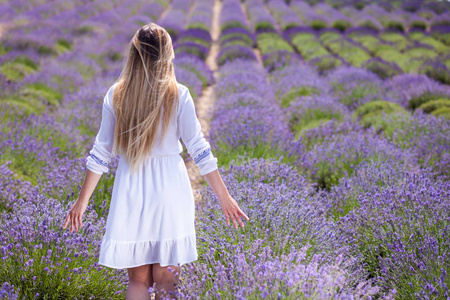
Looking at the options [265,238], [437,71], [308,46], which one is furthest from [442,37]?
[265,238]

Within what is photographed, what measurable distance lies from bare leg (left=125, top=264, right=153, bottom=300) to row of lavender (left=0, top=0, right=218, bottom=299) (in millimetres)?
273

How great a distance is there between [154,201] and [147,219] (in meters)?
0.09

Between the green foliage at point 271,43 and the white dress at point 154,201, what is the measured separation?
11.1 m

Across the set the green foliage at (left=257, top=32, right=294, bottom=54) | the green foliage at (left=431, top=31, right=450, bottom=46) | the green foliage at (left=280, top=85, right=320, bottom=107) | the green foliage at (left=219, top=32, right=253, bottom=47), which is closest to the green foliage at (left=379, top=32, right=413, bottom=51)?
the green foliage at (left=431, top=31, right=450, bottom=46)

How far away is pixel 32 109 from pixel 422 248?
505 centimetres

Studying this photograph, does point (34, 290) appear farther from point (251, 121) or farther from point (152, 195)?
point (251, 121)

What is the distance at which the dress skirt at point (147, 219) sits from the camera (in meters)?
1.93

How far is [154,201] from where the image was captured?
194 cm

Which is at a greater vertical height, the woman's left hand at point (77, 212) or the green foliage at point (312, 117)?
the woman's left hand at point (77, 212)

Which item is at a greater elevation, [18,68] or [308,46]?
[18,68]

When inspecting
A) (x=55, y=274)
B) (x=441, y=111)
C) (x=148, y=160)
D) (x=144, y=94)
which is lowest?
(x=441, y=111)

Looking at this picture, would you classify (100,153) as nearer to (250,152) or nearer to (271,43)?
(250,152)

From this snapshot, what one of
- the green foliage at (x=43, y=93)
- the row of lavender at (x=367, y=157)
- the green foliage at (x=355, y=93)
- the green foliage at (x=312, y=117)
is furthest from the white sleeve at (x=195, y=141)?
the green foliage at (x=355, y=93)

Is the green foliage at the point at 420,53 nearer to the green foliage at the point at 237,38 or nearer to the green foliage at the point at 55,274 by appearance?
the green foliage at the point at 237,38
